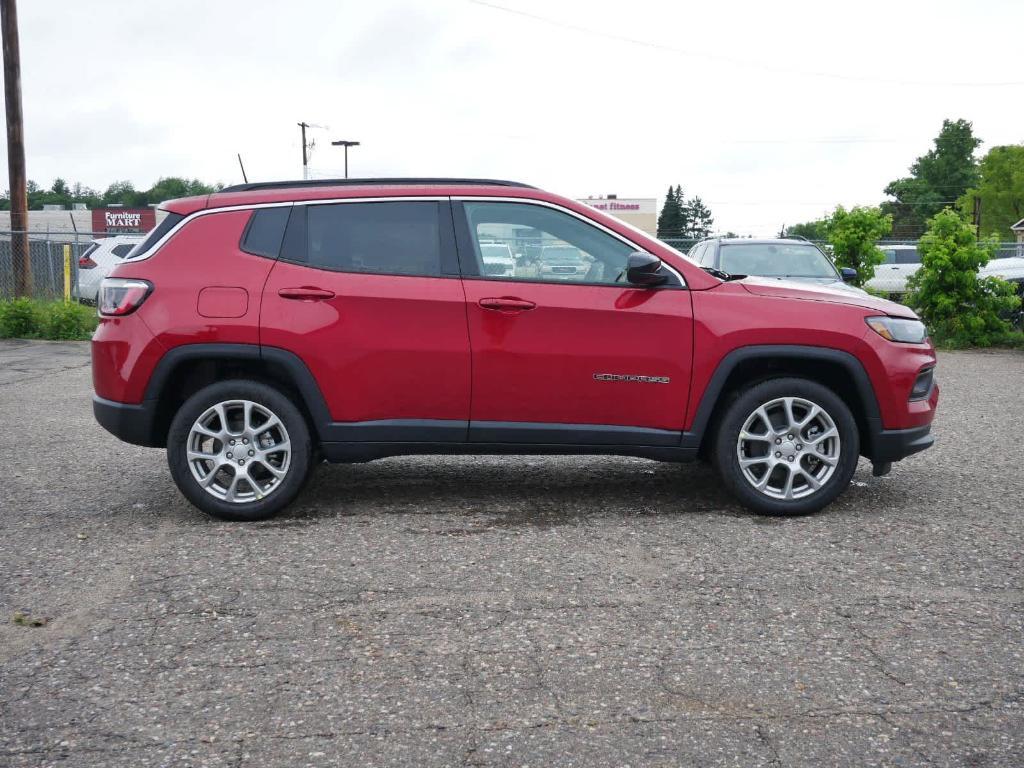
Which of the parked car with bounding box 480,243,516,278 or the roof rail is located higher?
the roof rail

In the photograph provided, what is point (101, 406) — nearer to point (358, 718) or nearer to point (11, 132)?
point (358, 718)

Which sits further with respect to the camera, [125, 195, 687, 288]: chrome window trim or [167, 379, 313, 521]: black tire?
[125, 195, 687, 288]: chrome window trim

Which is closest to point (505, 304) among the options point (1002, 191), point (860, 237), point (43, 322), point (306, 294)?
point (306, 294)

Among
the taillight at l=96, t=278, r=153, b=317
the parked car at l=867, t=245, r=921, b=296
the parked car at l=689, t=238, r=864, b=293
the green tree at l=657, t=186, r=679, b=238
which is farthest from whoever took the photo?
the green tree at l=657, t=186, r=679, b=238

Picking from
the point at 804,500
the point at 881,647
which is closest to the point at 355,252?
the point at 804,500

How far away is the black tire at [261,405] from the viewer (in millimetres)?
5445

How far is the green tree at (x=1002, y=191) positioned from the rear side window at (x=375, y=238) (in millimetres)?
92905

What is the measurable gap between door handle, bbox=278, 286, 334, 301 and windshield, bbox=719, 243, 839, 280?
8.60 m

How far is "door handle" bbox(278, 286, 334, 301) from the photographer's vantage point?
5457 mm

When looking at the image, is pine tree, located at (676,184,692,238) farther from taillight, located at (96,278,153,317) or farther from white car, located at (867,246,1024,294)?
taillight, located at (96,278,153,317)

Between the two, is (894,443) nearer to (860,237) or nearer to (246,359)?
(246,359)

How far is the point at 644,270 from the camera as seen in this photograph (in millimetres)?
5430

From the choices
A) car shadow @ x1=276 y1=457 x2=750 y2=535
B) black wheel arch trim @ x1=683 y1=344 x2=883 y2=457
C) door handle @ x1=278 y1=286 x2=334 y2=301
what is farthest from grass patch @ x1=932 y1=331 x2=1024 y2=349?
door handle @ x1=278 y1=286 x2=334 y2=301

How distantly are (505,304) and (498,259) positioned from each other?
0.28 metres
